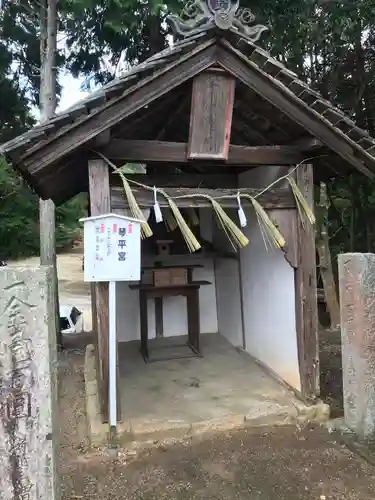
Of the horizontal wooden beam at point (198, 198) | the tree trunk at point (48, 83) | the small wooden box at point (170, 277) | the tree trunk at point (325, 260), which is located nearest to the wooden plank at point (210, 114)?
the horizontal wooden beam at point (198, 198)

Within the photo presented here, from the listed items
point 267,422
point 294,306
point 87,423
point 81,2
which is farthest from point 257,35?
point 87,423

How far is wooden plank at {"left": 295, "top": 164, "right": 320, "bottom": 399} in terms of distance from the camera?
5082 millimetres

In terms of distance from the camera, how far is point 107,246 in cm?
445

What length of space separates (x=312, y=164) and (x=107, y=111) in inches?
95.9

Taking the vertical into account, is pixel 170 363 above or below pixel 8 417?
below

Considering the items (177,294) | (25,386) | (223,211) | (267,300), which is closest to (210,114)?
(223,211)

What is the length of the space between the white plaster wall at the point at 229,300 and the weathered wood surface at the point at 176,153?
8.97 ft

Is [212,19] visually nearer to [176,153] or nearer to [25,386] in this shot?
[176,153]

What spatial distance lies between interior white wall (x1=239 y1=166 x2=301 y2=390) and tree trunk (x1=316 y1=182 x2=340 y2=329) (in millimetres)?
3120

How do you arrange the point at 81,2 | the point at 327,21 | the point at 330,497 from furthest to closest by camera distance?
the point at 327,21 < the point at 81,2 < the point at 330,497

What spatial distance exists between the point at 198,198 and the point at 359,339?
220cm

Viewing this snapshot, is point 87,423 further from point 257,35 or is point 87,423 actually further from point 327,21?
point 327,21

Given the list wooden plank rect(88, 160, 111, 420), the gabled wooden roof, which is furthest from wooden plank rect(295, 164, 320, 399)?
wooden plank rect(88, 160, 111, 420)

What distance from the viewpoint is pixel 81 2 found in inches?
273
